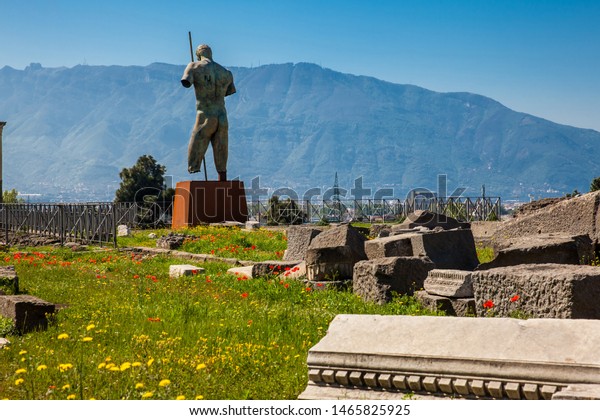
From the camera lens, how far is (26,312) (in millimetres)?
7531

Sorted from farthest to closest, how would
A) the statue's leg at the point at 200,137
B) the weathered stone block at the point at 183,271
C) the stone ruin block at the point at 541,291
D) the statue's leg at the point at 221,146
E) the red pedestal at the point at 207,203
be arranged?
the statue's leg at the point at 221,146 < the statue's leg at the point at 200,137 < the red pedestal at the point at 207,203 < the weathered stone block at the point at 183,271 < the stone ruin block at the point at 541,291

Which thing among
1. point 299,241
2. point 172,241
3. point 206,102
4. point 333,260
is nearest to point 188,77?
point 206,102

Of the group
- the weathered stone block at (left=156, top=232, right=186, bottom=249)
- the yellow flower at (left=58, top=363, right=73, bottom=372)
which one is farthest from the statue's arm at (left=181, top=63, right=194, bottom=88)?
the yellow flower at (left=58, top=363, right=73, bottom=372)

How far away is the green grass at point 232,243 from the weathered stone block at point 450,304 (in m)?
6.79

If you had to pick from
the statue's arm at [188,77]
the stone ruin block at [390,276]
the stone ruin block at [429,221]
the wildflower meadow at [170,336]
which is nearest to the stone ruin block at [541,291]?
the wildflower meadow at [170,336]

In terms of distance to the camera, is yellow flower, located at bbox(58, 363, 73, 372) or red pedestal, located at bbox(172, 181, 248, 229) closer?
yellow flower, located at bbox(58, 363, 73, 372)

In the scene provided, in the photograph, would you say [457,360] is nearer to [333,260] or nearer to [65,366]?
[65,366]

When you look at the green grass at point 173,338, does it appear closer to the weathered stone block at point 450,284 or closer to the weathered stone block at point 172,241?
the weathered stone block at point 450,284

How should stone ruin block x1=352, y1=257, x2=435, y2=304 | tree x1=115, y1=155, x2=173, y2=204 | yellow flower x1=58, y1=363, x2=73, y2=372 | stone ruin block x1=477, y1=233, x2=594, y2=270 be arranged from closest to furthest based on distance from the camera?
yellow flower x1=58, y1=363, x2=73, y2=372
stone ruin block x1=352, y1=257, x2=435, y2=304
stone ruin block x1=477, y1=233, x2=594, y2=270
tree x1=115, y1=155, x2=173, y2=204

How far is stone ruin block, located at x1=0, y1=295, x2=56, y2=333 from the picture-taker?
24.6 feet

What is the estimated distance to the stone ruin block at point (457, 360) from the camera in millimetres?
4211

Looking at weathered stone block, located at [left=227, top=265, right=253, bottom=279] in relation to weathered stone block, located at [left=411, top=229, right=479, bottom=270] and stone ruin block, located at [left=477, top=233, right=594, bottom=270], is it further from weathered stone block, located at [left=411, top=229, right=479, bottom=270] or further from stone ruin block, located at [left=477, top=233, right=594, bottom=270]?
stone ruin block, located at [left=477, top=233, right=594, bottom=270]

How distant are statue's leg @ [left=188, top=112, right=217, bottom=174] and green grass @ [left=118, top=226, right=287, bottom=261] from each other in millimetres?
3253

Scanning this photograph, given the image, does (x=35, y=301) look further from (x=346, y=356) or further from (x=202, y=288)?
(x=346, y=356)
